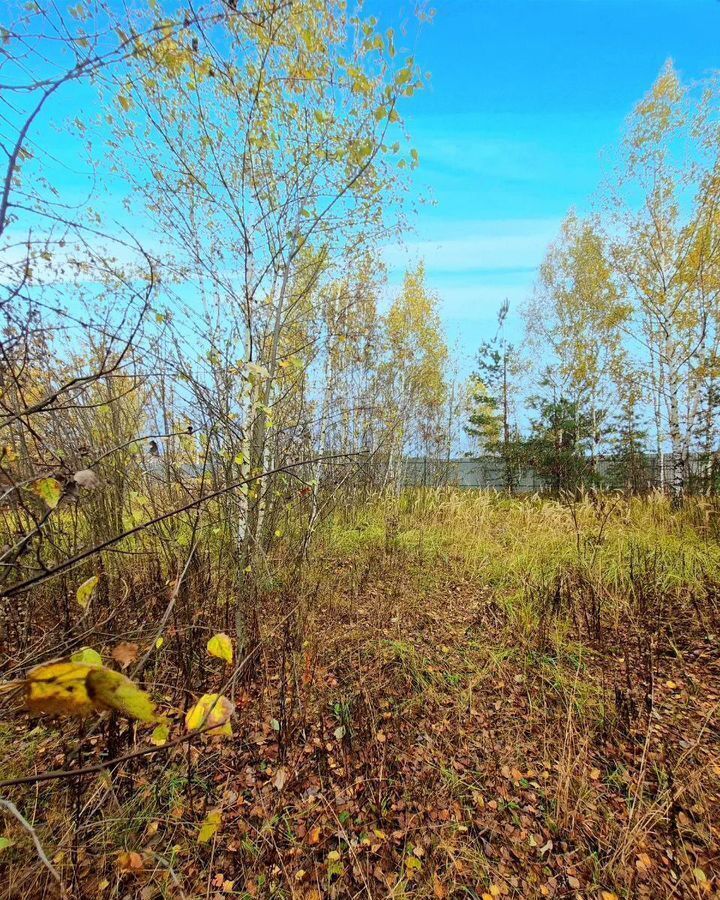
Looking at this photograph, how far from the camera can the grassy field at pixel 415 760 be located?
1.50 meters

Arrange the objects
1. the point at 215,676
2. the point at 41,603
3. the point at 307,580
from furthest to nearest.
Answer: the point at 307,580 → the point at 41,603 → the point at 215,676

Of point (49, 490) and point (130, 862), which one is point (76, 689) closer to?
point (49, 490)

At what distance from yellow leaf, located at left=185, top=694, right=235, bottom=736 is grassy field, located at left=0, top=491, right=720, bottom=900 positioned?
612 millimetres

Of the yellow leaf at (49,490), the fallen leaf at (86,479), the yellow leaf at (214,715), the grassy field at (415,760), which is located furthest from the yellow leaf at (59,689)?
the grassy field at (415,760)

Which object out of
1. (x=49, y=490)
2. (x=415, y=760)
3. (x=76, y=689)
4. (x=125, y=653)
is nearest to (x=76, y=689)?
(x=76, y=689)

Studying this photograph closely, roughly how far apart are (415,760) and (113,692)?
2043 millimetres

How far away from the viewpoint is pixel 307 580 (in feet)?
11.1

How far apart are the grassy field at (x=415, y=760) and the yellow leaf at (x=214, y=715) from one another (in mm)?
612

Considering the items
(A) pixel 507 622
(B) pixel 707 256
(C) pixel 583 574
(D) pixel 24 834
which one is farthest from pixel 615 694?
(B) pixel 707 256

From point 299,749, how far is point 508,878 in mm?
1053

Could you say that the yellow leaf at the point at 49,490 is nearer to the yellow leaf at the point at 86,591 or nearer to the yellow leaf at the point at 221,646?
the yellow leaf at the point at 86,591

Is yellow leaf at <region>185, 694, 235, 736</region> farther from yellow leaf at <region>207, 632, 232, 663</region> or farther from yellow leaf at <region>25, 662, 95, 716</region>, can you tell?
yellow leaf at <region>25, 662, 95, 716</region>

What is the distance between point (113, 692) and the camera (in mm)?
508

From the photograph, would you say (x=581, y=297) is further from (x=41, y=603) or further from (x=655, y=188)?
(x=41, y=603)
